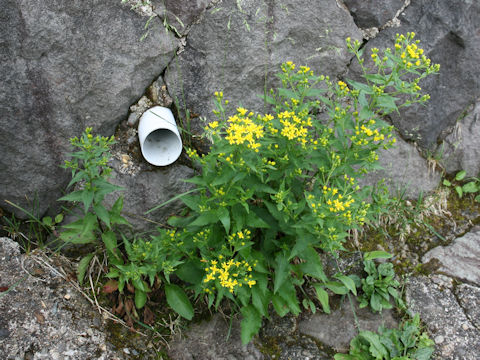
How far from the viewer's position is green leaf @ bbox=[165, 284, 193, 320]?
3162 millimetres

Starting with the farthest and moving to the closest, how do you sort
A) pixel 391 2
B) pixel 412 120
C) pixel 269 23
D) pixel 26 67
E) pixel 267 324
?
1. pixel 412 120
2. pixel 391 2
3. pixel 269 23
4. pixel 267 324
5. pixel 26 67

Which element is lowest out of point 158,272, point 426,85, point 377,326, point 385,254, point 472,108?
point 377,326

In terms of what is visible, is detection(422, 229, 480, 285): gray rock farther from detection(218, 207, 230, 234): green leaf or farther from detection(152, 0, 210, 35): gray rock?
detection(152, 0, 210, 35): gray rock

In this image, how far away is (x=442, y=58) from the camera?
4023 millimetres

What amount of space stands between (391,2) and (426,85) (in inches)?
31.8

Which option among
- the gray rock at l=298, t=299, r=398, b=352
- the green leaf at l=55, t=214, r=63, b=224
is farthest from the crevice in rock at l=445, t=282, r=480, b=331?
the green leaf at l=55, t=214, r=63, b=224

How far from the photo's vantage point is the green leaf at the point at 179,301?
3162mm

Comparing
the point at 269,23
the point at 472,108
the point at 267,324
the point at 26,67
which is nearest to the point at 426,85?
the point at 472,108

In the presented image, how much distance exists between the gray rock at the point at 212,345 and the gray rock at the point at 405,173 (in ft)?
5.98

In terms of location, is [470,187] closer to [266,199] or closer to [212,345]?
[266,199]

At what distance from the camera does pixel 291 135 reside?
2521 millimetres

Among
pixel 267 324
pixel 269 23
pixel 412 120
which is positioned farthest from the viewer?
pixel 412 120

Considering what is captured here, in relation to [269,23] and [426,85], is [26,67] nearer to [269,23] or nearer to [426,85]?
[269,23]

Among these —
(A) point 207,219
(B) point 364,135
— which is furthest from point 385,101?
(A) point 207,219
